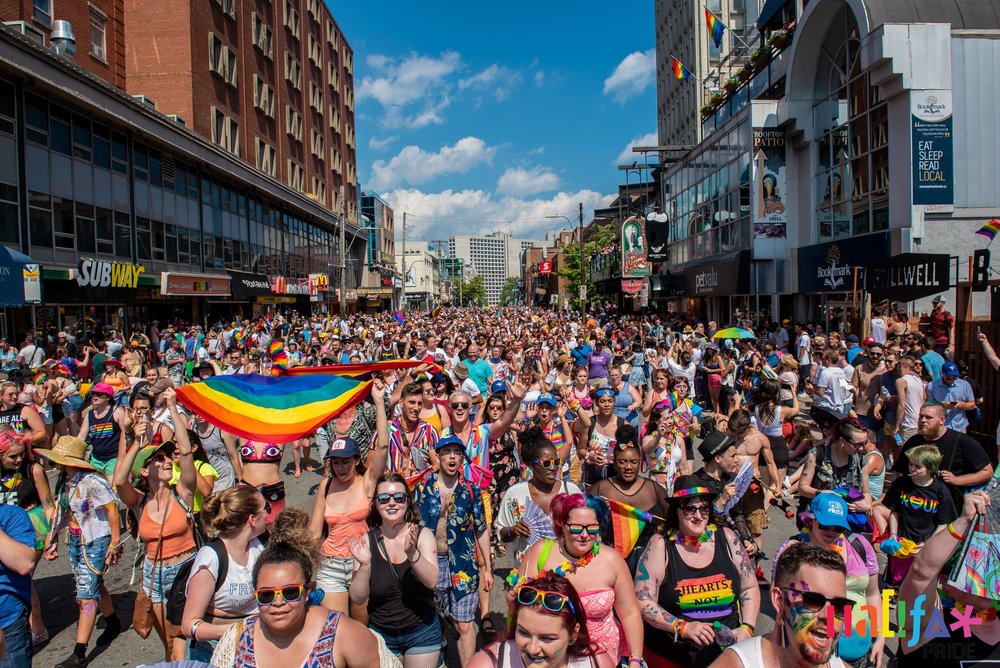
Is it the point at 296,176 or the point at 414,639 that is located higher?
the point at 296,176

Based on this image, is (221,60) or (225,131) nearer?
(221,60)

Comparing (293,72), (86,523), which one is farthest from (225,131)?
(86,523)

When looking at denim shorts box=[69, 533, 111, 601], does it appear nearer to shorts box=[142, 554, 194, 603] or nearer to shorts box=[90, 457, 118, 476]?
shorts box=[142, 554, 194, 603]

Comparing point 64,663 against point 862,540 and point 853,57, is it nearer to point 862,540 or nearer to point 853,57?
point 862,540

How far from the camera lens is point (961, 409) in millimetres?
8398

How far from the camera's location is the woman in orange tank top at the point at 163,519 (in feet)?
14.8

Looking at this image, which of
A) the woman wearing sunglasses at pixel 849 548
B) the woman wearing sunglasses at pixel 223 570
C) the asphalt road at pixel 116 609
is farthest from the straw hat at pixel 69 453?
the woman wearing sunglasses at pixel 849 548

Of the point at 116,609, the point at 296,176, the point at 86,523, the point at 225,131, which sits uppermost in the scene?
the point at 296,176

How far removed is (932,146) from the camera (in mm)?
17219

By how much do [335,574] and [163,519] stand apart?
1.32m

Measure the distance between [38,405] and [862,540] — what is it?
10.2 meters

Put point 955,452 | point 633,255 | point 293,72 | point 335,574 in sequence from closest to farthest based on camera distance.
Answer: point 335,574, point 955,452, point 633,255, point 293,72

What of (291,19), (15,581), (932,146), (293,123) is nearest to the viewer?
(15,581)

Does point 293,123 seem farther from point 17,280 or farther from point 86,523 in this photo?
point 86,523
